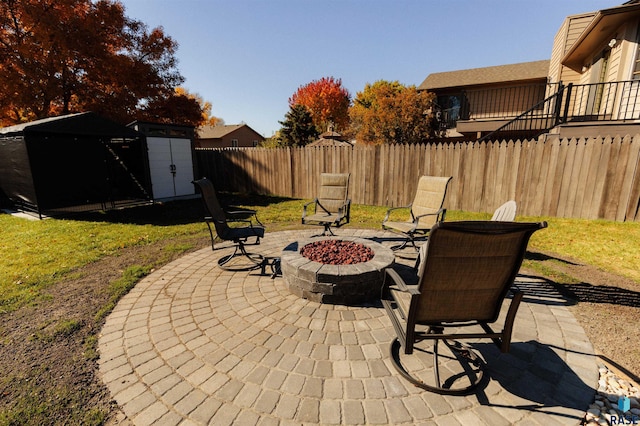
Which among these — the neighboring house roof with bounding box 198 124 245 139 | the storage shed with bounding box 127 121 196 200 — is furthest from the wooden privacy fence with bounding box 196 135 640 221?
the neighboring house roof with bounding box 198 124 245 139

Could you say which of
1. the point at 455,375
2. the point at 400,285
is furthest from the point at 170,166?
the point at 455,375

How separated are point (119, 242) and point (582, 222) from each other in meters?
10.6

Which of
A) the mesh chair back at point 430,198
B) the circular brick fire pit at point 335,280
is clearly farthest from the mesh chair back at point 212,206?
the mesh chair back at point 430,198

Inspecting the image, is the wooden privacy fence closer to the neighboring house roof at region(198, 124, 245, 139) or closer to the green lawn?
the green lawn

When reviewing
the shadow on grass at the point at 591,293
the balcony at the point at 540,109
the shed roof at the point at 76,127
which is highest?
the balcony at the point at 540,109

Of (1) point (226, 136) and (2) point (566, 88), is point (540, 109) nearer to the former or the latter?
(2) point (566, 88)

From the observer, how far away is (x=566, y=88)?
40.4 ft

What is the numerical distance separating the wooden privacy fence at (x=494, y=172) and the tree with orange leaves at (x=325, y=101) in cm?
3455

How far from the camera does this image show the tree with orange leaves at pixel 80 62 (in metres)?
11.4

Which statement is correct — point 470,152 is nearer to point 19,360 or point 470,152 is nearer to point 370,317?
point 370,317

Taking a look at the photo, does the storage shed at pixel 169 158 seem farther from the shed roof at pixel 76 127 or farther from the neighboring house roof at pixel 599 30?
the neighboring house roof at pixel 599 30

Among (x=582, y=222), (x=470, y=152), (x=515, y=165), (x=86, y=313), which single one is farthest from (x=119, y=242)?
(x=582, y=222)

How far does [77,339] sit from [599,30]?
1490cm

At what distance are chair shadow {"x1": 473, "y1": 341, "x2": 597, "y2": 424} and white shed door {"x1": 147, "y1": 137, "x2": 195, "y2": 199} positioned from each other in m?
11.8
